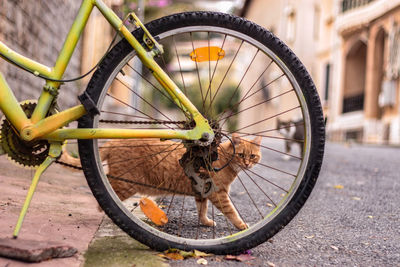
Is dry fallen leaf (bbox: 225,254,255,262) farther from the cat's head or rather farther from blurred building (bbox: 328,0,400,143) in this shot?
blurred building (bbox: 328,0,400,143)

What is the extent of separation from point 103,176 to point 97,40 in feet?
41.5

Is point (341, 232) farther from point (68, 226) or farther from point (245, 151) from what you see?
point (68, 226)

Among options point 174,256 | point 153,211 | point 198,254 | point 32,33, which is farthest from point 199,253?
point 32,33

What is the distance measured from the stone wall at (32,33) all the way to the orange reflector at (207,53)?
10.5 feet

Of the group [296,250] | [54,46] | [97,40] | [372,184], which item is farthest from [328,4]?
[296,250]

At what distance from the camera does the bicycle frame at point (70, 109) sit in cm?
221

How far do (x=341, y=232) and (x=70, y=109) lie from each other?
5.87 ft

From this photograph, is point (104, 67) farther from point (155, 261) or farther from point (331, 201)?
point (331, 201)

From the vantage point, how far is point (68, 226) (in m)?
2.62

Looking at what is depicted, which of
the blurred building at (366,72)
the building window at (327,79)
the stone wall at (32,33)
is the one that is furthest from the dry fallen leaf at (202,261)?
the building window at (327,79)

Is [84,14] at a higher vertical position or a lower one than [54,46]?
lower

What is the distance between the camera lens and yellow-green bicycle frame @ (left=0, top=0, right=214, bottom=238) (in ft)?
7.24

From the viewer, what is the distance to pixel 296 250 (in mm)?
2598

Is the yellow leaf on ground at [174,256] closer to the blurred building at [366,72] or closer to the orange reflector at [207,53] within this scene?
the orange reflector at [207,53]
